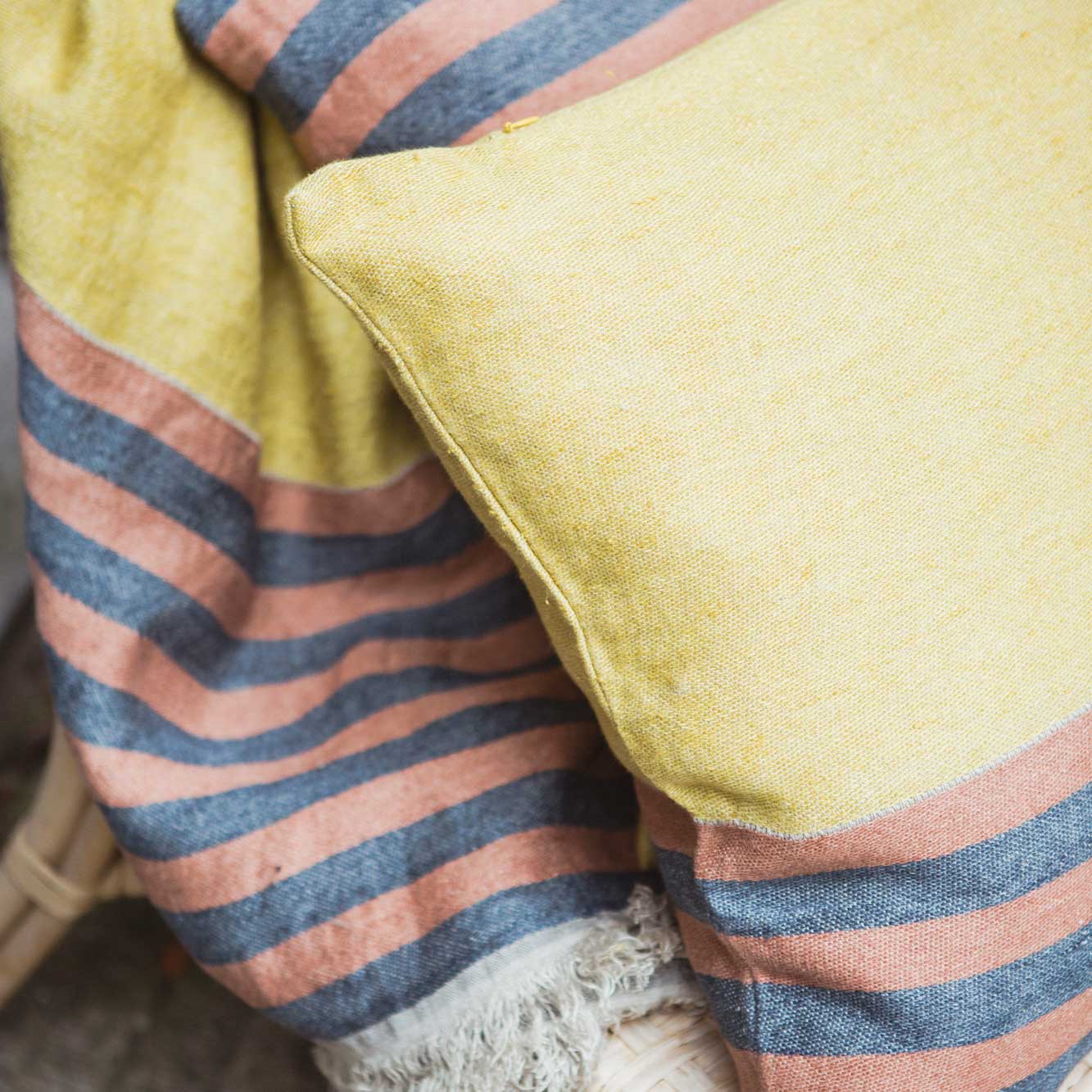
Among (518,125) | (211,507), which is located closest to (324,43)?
(518,125)

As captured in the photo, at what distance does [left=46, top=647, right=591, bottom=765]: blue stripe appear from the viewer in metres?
0.57

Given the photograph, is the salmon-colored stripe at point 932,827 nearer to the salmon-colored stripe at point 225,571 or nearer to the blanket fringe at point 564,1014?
the blanket fringe at point 564,1014

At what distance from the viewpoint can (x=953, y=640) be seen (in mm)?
427

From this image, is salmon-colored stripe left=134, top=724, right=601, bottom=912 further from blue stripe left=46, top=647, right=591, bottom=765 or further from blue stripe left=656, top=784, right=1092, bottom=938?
blue stripe left=656, top=784, right=1092, bottom=938

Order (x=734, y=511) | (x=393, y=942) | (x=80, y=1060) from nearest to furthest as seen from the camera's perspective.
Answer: (x=734, y=511), (x=393, y=942), (x=80, y=1060)

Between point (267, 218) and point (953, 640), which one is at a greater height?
point (267, 218)

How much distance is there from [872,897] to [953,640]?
0.37 feet

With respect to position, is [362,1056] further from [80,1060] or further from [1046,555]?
[80,1060]

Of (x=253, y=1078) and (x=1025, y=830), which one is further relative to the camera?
(x=253, y=1078)

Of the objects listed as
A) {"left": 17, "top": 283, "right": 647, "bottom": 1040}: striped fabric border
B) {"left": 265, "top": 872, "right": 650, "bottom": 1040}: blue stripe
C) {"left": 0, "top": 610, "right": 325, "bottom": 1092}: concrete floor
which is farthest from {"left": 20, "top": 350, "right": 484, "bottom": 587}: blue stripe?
{"left": 0, "top": 610, "right": 325, "bottom": 1092}: concrete floor

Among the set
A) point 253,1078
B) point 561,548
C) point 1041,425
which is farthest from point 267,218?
point 253,1078

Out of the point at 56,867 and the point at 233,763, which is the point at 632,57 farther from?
the point at 56,867

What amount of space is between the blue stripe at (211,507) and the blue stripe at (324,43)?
196mm

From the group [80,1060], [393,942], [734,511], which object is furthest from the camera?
[80,1060]
